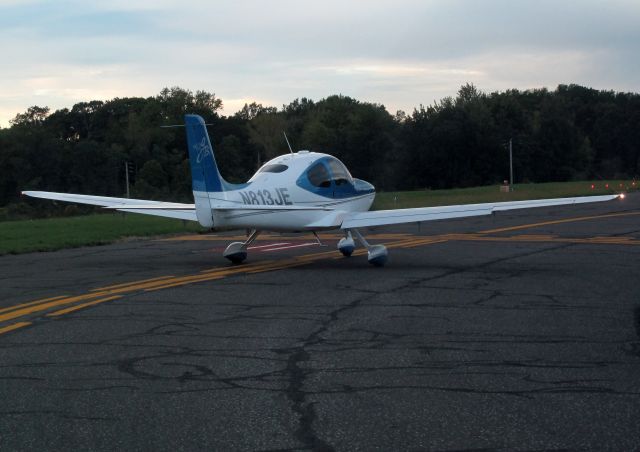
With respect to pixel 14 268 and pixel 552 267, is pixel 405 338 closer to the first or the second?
pixel 552 267

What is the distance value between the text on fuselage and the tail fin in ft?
1.61

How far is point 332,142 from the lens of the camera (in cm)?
6469

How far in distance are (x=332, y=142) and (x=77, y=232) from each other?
3929 centimetres

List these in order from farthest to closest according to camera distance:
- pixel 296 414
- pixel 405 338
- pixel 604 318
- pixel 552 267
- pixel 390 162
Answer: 1. pixel 390 162
2. pixel 552 267
3. pixel 604 318
4. pixel 405 338
5. pixel 296 414

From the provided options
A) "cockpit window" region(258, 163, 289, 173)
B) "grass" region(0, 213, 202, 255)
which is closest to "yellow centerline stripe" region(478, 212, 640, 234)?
"grass" region(0, 213, 202, 255)

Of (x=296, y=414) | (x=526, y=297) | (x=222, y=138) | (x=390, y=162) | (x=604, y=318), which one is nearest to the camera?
(x=296, y=414)

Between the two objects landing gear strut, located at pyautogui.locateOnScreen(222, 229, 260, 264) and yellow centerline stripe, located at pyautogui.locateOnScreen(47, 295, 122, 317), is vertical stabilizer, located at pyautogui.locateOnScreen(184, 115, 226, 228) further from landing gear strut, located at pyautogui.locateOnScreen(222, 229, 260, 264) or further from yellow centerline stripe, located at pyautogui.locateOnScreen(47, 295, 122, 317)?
yellow centerline stripe, located at pyautogui.locateOnScreen(47, 295, 122, 317)

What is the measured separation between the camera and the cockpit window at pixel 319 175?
17719 millimetres

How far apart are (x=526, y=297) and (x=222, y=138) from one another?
5379 cm

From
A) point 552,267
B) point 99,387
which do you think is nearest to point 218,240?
point 552,267

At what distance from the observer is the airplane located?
1631 centimetres

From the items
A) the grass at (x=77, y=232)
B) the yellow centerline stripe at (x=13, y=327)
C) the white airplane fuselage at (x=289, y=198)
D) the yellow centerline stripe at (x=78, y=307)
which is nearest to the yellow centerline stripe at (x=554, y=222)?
the white airplane fuselage at (x=289, y=198)

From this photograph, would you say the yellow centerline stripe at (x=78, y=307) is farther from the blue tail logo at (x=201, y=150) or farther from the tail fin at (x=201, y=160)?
the blue tail logo at (x=201, y=150)

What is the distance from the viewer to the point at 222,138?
65.1 metres
